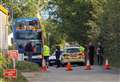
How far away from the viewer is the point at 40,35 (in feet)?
140

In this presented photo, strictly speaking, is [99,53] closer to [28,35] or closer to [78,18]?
[28,35]

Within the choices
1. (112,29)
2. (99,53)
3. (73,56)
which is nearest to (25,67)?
(112,29)

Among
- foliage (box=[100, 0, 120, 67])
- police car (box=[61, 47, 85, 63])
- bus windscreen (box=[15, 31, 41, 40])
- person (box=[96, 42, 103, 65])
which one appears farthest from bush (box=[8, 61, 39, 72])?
bus windscreen (box=[15, 31, 41, 40])

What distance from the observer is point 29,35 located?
43.0m

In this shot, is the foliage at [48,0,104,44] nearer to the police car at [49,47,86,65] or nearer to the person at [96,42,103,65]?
the person at [96,42,103,65]

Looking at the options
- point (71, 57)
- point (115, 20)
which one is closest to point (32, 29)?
point (71, 57)

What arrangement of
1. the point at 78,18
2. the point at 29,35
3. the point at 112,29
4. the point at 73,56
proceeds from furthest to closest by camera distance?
the point at 78,18 → the point at 29,35 → the point at 73,56 → the point at 112,29

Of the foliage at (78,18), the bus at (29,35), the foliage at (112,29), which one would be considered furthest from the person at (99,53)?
the bus at (29,35)

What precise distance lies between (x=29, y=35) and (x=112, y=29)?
12.4 meters

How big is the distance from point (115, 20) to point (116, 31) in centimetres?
87

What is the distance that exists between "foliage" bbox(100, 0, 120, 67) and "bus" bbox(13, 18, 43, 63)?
8.08m

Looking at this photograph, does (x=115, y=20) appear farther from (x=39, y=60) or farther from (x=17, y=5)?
(x=17, y=5)

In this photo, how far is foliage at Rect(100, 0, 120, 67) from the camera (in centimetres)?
3080

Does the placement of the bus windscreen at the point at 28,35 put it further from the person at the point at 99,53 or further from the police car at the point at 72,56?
the person at the point at 99,53
